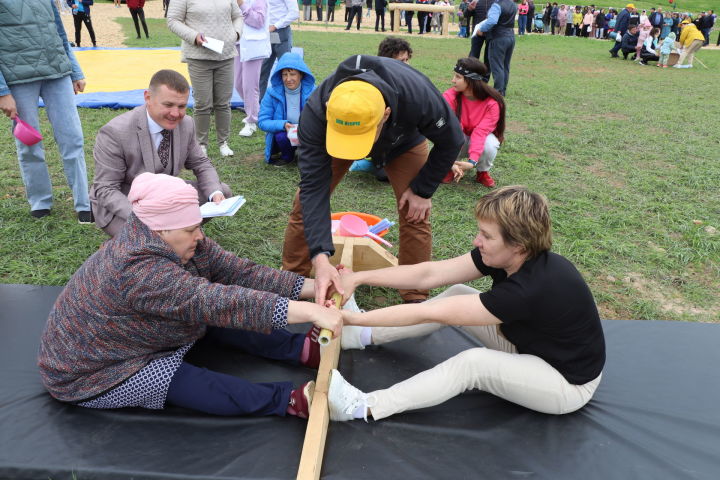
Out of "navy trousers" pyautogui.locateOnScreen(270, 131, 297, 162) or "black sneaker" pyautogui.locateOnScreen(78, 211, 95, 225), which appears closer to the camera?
"black sneaker" pyautogui.locateOnScreen(78, 211, 95, 225)

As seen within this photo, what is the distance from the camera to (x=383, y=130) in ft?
8.29

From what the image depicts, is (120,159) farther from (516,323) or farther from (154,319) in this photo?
(516,323)

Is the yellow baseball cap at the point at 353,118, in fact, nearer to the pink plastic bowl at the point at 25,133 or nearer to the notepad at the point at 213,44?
the pink plastic bowl at the point at 25,133

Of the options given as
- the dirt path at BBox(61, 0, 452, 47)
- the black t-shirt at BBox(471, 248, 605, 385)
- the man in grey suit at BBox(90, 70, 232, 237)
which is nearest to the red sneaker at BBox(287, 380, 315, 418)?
the black t-shirt at BBox(471, 248, 605, 385)

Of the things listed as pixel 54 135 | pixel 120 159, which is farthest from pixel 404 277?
pixel 54 135

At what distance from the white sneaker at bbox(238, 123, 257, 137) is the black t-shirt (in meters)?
4.92

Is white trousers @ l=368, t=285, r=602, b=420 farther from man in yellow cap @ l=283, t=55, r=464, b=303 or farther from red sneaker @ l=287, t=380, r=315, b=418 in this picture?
man in yellow cap @ l=283, t=55, r=464, b=303

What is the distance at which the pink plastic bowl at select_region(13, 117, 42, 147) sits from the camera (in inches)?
142

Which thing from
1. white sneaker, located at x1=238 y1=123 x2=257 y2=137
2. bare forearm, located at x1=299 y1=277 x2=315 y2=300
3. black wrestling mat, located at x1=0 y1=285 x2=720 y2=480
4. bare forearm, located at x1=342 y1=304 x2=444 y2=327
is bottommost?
black wrestling mat, located at x1=0 y1=285 x2=720 y2=480

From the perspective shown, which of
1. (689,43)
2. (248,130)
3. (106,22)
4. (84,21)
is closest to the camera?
(248,130)

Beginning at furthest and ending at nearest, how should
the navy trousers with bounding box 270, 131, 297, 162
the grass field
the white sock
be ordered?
the navy trousers with bounding box 270, 131, 297, 162 < the grass field < the white sock

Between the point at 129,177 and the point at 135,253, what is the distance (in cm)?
151

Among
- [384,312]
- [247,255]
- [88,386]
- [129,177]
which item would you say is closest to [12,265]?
[129,177]

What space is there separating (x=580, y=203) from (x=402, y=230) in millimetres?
2434
